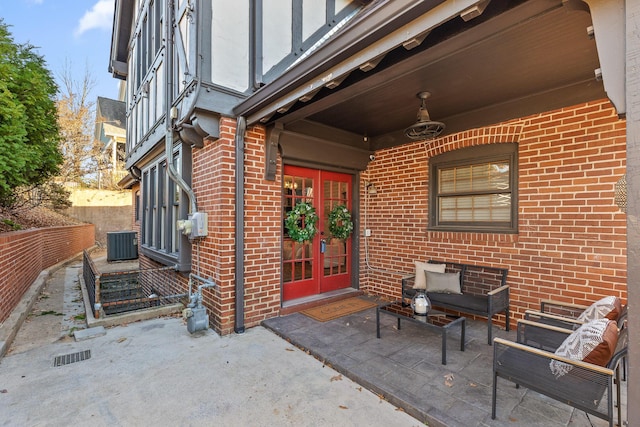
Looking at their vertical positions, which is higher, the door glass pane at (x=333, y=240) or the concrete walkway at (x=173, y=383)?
the door glass pane at (x=333, y=240)

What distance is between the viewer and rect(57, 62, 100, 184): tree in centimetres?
1506

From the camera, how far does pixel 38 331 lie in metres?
3.87

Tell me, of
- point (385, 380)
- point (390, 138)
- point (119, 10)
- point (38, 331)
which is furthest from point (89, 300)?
point (119, 10)

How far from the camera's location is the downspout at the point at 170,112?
4.38 m

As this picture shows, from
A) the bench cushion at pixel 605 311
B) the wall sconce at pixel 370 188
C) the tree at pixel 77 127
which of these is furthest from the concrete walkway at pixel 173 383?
the tree at pixel 77 127

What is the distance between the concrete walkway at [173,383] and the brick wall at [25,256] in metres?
0.70

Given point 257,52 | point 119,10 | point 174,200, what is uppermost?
point 119,10

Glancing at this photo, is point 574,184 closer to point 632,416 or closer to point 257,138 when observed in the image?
point 632,416

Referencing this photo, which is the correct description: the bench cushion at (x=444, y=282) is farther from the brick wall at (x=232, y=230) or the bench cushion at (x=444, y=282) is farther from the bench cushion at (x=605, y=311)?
the brick wall at (x=232, y=230)

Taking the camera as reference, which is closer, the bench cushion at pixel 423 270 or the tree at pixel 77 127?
the bench cushion at pixel 423 270

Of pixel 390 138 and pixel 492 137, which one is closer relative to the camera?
pixel 492 137

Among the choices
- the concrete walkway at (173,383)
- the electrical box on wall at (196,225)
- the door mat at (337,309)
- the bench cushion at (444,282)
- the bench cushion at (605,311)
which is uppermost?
the electrical box on wall at (196,225)

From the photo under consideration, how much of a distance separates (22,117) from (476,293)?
22.7 feet

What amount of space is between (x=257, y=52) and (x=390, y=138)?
8.25 feet
